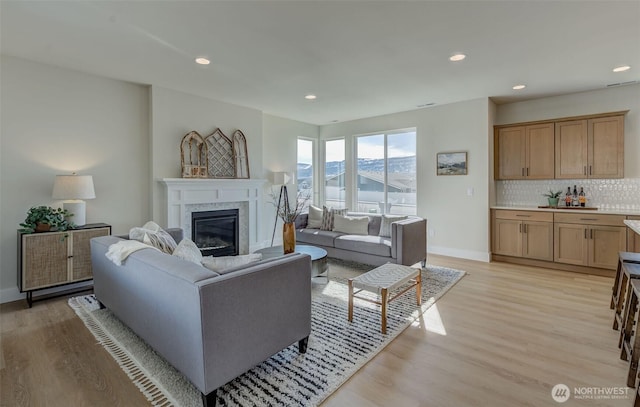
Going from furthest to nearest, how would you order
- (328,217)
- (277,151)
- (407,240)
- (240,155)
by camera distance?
(277,151) < (240,155) < (328,217) < (407,240)

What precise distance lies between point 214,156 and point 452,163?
157 inches

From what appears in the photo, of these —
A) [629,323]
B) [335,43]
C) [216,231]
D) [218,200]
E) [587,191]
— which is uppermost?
[335,43]

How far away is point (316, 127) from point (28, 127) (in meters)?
4.93

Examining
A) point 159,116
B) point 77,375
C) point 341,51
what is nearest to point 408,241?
point 341,51

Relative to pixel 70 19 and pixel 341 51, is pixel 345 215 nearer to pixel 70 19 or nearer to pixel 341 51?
pixel 341 51

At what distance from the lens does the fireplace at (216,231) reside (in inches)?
188

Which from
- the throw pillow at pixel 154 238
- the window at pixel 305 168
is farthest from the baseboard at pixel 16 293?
the window at pixel 305 168

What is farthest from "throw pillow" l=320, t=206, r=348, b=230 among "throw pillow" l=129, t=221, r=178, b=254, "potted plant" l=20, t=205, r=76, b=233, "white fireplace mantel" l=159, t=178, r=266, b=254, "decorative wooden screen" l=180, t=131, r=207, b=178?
"potted plant" l=20, t=205, r=76, b=233

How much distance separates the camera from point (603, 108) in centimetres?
443

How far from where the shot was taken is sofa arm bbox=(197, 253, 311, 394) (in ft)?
5.42

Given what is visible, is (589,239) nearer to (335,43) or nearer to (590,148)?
(590,148)

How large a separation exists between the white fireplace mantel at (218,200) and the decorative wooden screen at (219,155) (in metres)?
0.20

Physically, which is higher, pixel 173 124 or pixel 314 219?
pixel 173 124

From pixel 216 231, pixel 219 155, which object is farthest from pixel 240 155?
pixel 216 231
